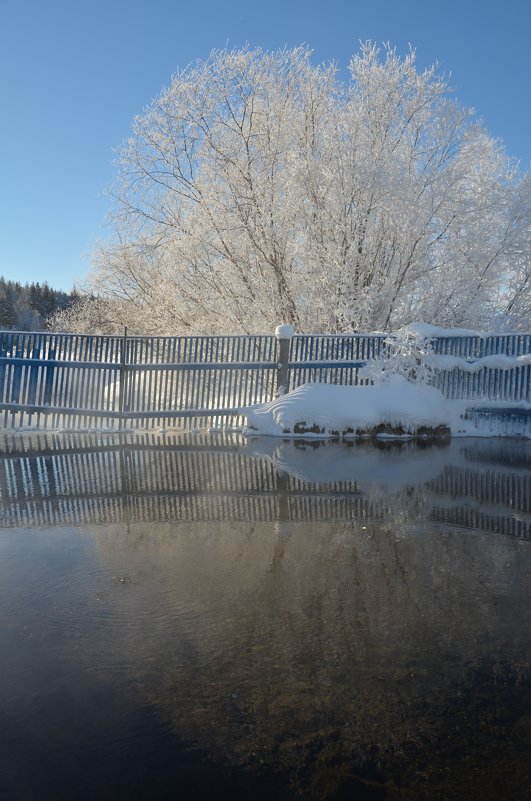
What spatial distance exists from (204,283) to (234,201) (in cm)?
259

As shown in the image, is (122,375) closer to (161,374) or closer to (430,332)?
(161,374)

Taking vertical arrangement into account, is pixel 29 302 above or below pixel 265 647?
above

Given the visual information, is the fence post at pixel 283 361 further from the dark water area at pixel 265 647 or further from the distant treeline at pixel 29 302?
the distant treeline at pixel 29 302

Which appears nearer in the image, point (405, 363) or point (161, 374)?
point (405, 363)

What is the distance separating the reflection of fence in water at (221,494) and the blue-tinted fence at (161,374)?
4.43 m

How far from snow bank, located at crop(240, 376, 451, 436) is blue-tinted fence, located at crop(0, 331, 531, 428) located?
160 cm

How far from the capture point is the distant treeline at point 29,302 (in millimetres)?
100250

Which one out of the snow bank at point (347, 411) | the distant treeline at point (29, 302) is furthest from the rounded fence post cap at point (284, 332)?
the distant treeline at point (29, 302)

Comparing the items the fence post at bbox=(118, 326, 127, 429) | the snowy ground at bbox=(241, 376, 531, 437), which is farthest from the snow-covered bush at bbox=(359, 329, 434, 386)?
the fence post at bbox=(118, 326, 127, 429)

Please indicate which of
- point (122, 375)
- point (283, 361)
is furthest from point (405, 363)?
point (122, 375)

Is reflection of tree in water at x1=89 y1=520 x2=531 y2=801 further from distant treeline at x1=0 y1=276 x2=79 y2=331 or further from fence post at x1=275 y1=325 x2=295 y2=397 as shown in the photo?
distant treeline at x1=0 y1=276 x2=79 y2=331

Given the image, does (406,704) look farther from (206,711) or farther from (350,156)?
(350,156)

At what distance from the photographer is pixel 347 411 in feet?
37.1

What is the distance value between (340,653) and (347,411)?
331 inches
